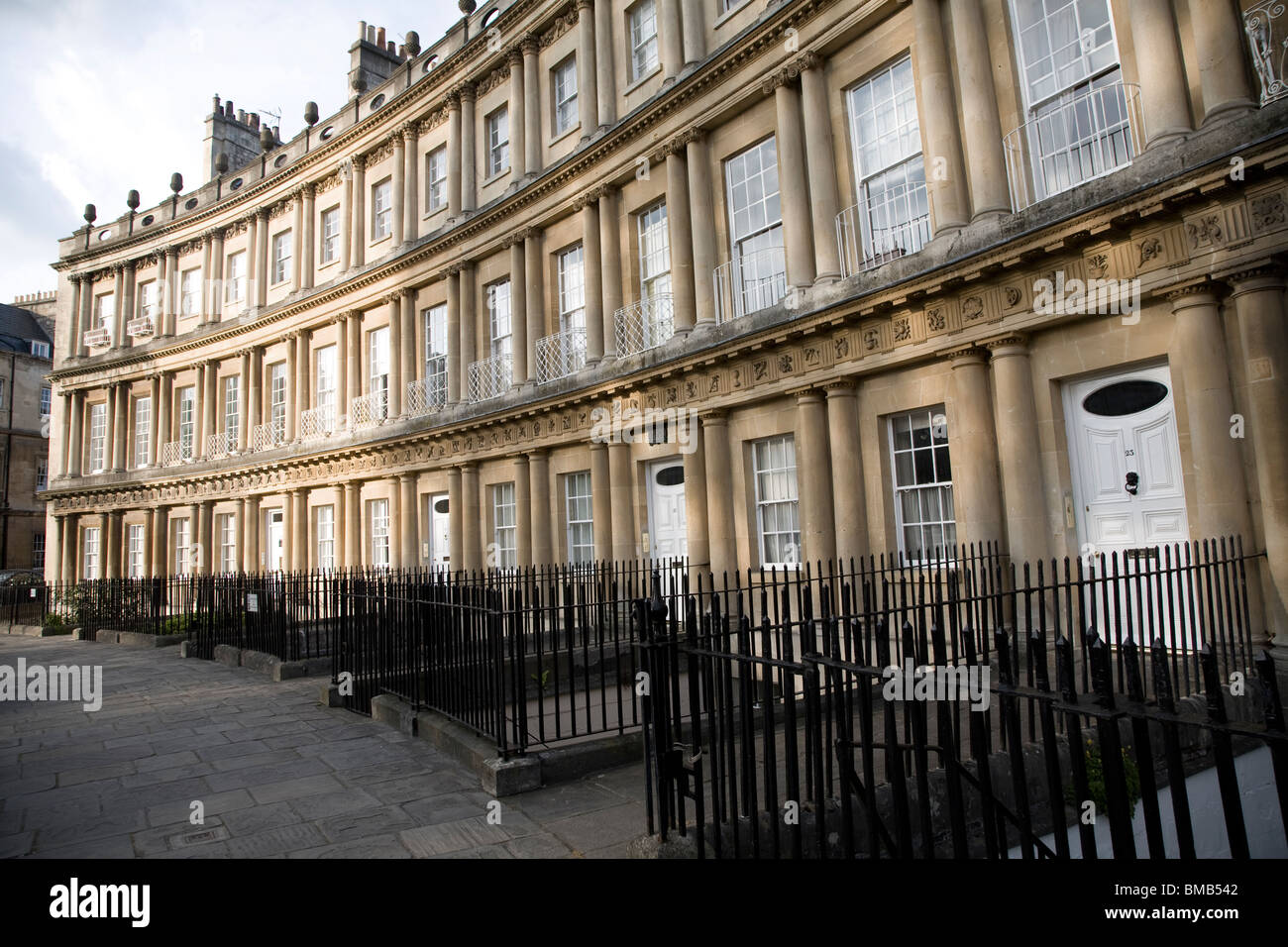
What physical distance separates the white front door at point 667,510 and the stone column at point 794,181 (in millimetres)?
4313

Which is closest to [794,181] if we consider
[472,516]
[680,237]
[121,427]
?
[680,237]

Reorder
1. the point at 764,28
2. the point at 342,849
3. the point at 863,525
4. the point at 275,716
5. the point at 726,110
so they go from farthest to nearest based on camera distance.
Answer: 1. the point at 726,110
2. the point at 764,28
3. the point at 863,525
4. the point at 275,716
5. the point at 342,849

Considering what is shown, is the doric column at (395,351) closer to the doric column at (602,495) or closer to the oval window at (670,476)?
the doric column at (602,495)

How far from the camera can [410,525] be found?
2020cm

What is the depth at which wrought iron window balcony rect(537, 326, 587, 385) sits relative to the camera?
16281 millimetres

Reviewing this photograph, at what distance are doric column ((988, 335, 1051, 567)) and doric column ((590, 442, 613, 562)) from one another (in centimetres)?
803

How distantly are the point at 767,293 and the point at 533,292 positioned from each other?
6.68 metres

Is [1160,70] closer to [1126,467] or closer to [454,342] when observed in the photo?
[1126,467]

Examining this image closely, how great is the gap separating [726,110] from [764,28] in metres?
1.39

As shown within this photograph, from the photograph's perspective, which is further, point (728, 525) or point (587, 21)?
point (587, 21)

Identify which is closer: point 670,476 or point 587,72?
point 670,476
